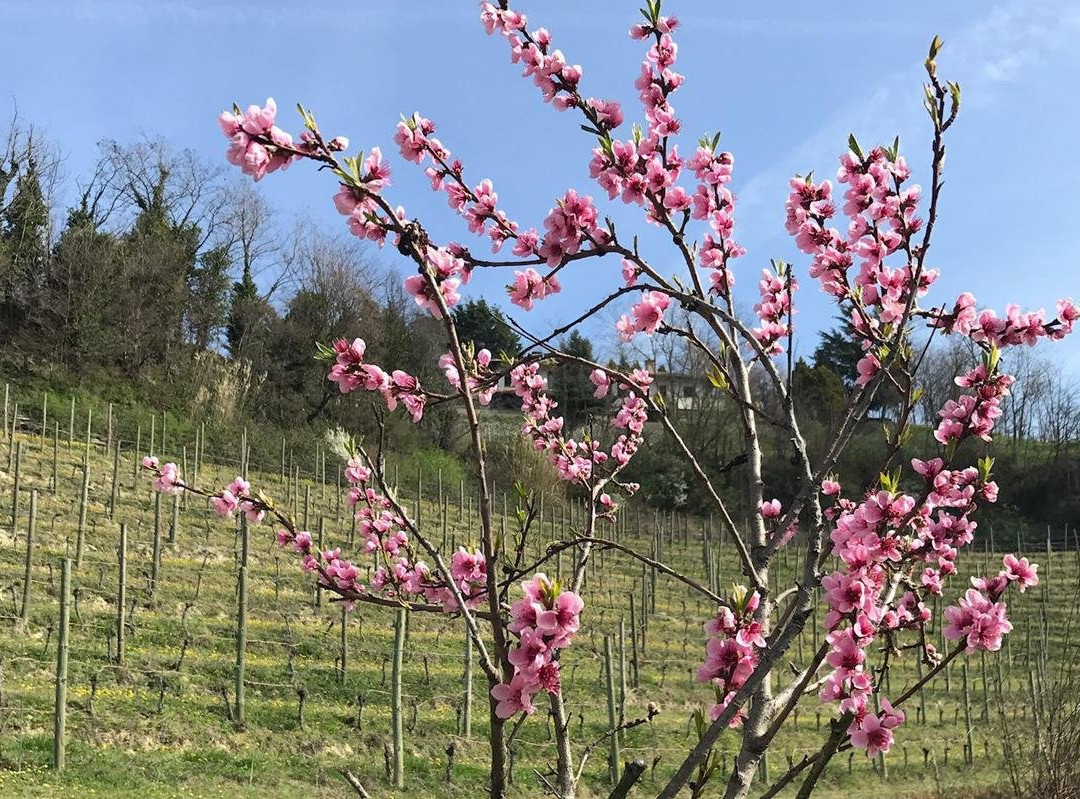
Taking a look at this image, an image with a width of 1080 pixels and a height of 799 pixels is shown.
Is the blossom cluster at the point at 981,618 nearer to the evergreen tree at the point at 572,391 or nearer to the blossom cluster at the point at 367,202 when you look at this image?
the blossom cluster at the point at 367,202

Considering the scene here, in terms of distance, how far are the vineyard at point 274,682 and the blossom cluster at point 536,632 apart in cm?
221

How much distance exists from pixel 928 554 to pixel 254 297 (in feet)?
82.3

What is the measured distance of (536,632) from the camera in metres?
1.16

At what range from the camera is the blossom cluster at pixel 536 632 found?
1.15 m

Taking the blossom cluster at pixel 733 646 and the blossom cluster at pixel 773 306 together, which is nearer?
the blossom cluster at pixel 733 646

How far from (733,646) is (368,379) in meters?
0.85

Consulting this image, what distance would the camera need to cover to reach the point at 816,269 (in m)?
2.34

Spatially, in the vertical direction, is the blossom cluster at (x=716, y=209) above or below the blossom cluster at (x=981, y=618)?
above

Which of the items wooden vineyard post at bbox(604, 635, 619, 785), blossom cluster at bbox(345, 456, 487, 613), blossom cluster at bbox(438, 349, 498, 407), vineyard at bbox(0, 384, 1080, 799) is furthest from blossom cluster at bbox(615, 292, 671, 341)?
wooden vineyard post at bbox(604, 635, 619, 785)

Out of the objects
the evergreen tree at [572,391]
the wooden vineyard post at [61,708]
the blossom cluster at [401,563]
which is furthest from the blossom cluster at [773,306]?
the evergreen tree at [572,391]

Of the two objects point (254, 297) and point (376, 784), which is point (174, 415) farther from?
point (376, 784)

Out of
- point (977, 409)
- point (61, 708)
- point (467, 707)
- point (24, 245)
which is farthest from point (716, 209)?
point (24, 245)

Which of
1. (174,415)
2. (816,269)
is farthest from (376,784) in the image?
(174,415)

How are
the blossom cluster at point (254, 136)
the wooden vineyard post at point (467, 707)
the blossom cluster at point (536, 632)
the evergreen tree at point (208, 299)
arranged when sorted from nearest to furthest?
the blossom cluster at point (536, 632)
the blossom cluster at point (254, 136)
the wooden vineyard post at point (467, 707)
the evergreen tree at point (208, 299)
